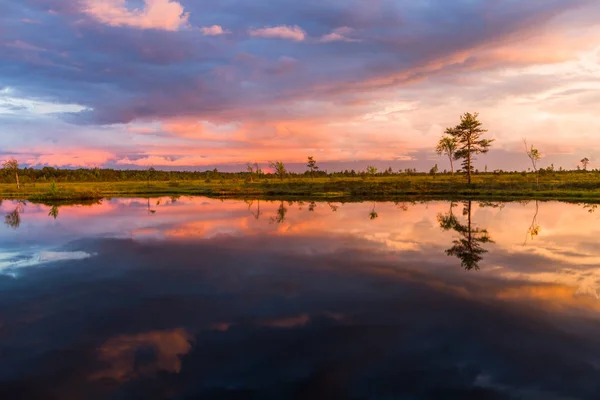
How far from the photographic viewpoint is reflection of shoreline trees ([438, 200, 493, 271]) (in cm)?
1639

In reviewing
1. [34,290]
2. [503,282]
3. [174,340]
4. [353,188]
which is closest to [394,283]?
[503,282]

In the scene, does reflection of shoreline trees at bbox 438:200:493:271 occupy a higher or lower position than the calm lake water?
higher

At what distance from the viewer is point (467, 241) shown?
811 inches

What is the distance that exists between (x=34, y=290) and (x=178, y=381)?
8.94 meters

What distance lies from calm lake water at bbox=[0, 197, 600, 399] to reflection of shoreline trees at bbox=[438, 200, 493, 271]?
20 centimetres

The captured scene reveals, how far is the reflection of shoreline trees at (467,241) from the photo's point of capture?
53.8 ft

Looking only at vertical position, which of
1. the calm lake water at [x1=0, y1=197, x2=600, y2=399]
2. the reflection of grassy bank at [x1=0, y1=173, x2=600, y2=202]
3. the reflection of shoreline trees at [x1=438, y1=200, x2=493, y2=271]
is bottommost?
the calm lake water at [x1=0, y1=197, x2=600, y2=399]

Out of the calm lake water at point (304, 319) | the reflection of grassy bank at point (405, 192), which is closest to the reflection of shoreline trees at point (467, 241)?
the calm lake water at point (304, 319)

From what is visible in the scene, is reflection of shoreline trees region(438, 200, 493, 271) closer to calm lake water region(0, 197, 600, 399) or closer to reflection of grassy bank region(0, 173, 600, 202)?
calm lake water region(0, 197, 600, 399)

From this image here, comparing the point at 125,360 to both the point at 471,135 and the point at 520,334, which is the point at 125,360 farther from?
the point at 471,135

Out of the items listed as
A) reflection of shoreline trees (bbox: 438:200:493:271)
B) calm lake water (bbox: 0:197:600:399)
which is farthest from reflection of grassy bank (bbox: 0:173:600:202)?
calm lake water (bbox: 0:197:600:399)

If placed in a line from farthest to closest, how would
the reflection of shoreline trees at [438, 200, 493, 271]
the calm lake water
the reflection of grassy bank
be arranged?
the reflection of grassy bank → the reflection of shoreline trees at [438, 200, 493, 271] → the calm lake water

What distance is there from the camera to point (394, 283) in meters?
13.2

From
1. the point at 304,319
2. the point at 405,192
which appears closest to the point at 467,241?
the point at 304,319
